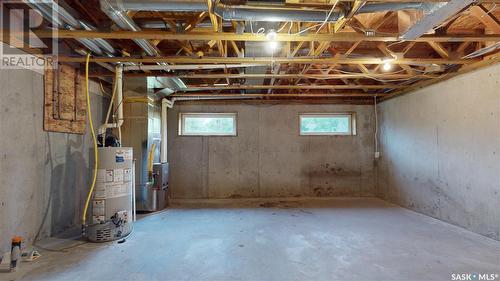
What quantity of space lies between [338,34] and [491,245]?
280 centimetres

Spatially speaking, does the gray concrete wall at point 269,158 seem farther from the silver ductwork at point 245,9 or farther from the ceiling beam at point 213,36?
the silver ductwork at point 245,9

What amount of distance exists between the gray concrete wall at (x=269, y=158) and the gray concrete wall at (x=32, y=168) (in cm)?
208

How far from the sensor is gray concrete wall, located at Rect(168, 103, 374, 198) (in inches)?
207

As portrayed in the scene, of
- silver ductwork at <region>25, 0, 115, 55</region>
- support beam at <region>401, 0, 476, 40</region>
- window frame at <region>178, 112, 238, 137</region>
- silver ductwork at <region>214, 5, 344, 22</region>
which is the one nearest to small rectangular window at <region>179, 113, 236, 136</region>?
window frame at <region>178, 112, 238, 137</region>

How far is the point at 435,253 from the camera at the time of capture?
2.51 meters

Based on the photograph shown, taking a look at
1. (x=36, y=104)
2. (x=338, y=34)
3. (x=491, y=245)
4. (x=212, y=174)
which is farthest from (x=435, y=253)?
(x=36, y=104)

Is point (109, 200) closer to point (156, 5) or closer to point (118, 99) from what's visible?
point (118, 99)

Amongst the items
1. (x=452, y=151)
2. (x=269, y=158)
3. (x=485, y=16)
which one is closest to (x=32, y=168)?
(x=269, y=158)

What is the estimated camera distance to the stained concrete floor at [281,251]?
213 cm

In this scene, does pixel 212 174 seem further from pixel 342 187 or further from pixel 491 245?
pixel 491 245

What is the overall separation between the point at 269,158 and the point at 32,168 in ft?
12.5

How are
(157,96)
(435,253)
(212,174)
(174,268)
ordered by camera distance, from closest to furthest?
(174,268), (435,253), (157,96), (212,174)

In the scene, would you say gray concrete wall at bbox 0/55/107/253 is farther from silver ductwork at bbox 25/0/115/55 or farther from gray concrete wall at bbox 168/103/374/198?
gray concrete wall at bbox 168/103/374/198

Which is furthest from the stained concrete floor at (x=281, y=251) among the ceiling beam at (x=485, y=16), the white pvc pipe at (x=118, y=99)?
the ceiling beam at (x=485, y=16)
